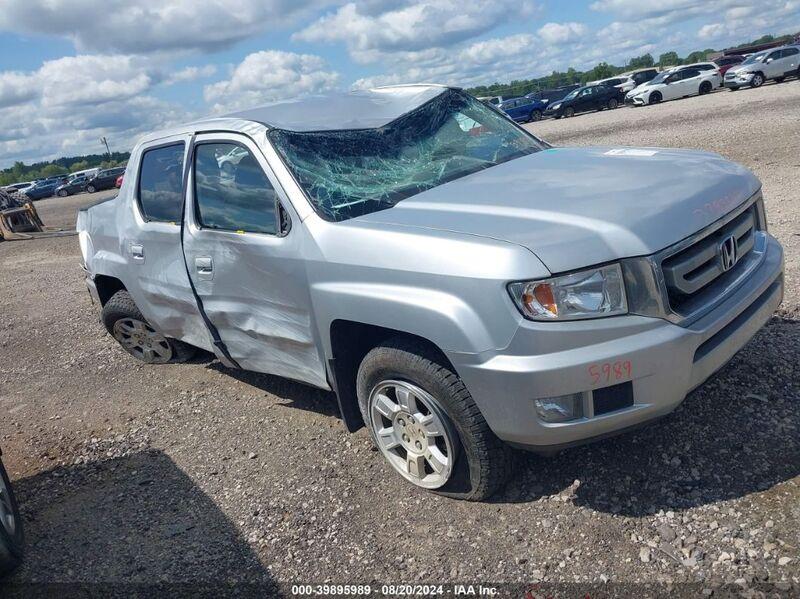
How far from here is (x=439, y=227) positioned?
3.01 meters

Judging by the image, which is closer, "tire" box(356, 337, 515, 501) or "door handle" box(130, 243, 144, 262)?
"tire" box(356, 337, 515, 501)

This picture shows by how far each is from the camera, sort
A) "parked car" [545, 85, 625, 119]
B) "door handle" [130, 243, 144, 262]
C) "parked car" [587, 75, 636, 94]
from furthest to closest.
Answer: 1. "parked car" [587, 75, 636, 94]
2. "parked car" [545, 85, 625, 119]
3. "door handle" [130, 243, 144, 262]

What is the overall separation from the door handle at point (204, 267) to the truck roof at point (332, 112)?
802 millimetres

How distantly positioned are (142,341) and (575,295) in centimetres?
440

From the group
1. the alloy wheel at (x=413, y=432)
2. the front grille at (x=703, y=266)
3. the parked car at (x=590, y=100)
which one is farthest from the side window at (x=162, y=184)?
the parked car at (x=590, y=100)

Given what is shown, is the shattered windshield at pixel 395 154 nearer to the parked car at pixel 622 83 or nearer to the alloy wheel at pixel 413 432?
the alloy wheel at pixel 413 432

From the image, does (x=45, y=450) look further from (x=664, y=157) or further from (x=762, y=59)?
(x=762, y=59)

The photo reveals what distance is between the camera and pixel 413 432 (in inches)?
132

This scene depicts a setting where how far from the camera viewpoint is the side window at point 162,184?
448 cm

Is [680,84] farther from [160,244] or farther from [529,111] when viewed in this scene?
[160,244]

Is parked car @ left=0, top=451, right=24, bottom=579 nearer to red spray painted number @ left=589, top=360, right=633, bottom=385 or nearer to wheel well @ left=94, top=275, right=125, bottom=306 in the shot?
wheel well @ left=94, top=275, right=125, bottom=306

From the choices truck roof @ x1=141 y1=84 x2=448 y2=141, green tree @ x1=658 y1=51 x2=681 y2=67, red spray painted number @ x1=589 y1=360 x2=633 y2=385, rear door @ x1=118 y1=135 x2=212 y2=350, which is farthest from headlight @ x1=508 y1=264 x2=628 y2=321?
green tree @ x1=658 y1=51 x2=681 y2=67

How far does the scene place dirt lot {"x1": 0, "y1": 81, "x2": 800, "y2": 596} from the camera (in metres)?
2.88

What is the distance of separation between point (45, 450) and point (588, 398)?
395 centimetres
